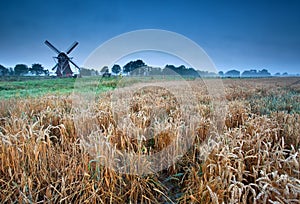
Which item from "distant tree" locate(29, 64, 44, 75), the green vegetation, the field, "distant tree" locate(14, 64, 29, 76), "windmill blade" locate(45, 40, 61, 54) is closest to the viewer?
the field

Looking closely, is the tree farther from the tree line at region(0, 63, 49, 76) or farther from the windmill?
the windmill

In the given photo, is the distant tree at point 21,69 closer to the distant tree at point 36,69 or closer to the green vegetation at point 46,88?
the distant tree at point 36,69

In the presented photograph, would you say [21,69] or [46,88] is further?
[21,69]

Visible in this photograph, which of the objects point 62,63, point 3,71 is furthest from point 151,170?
point 3,71

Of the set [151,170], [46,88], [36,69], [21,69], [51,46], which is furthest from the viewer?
[36,69]

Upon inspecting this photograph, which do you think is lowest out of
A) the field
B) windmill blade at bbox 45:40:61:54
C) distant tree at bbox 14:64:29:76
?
the field

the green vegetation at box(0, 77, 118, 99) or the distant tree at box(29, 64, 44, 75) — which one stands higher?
the distant tree at box(29, 64, 44, 75)

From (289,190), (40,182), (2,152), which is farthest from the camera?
(2,152)

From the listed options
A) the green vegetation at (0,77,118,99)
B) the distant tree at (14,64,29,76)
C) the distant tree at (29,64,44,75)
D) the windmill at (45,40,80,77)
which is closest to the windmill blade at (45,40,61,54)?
the windmill at (45,40,80,77)

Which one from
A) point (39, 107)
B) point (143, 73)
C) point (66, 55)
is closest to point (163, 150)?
point (39, 107)

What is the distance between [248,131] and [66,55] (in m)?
43.9

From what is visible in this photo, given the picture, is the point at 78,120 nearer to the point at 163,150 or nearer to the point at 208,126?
the point at 163,150

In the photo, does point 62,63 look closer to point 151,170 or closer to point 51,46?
point 51,46

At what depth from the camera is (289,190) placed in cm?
189
